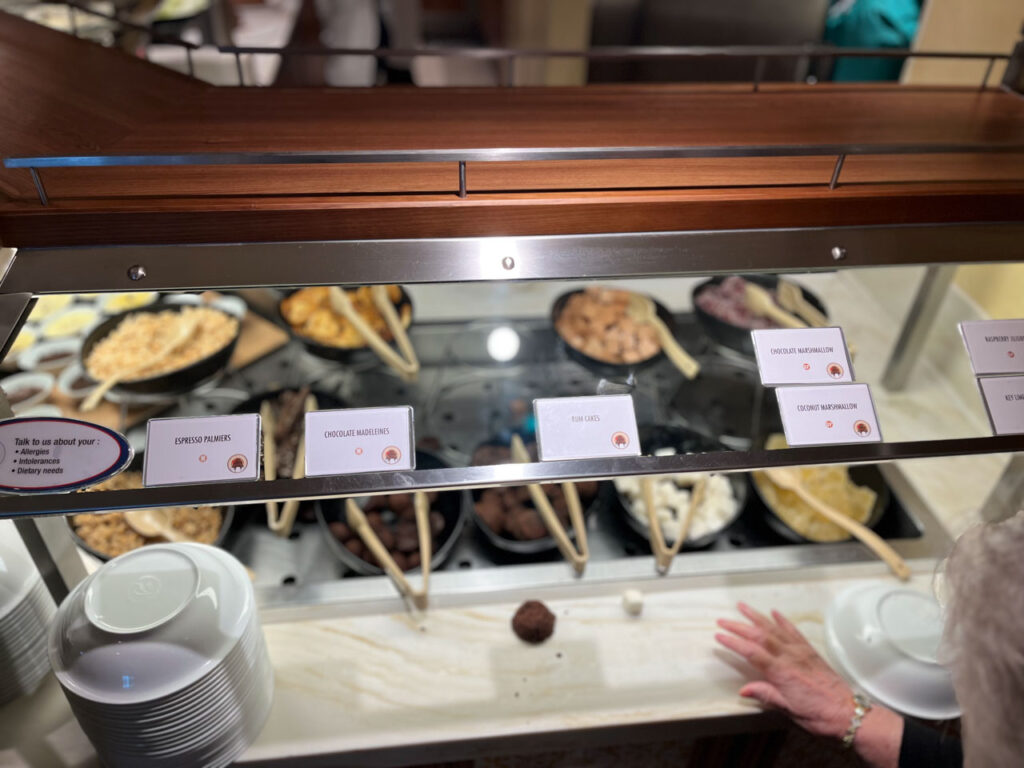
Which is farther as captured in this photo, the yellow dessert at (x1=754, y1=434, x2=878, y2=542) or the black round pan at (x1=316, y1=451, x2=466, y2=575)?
the yellow dessert at (x1=754, y1=434, x2=878, y2=542)

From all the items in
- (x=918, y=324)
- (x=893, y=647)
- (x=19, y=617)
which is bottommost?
(x=893, y=647)

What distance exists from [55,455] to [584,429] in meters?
0.66

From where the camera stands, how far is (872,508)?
153 cm

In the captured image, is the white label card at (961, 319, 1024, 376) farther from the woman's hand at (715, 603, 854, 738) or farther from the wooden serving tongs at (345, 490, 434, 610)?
the wooden serving tongs at (345, 490, 434, 610)

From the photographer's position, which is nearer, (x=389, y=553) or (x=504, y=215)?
(x=504, y=215)

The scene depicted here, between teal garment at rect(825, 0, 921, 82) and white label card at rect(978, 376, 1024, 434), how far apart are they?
2.42m

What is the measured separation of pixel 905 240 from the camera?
0.98m

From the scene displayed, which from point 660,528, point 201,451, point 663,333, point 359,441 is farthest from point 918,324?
point 201,451

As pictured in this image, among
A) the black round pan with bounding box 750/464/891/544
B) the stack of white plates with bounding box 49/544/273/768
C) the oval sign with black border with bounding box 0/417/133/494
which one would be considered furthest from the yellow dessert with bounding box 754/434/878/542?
the oval sign with black border with bounding box 0/417/133/494

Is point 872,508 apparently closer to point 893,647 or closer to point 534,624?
point 893,647

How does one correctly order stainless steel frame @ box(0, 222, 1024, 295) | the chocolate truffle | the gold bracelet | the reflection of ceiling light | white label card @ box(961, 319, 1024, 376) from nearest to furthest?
stainless steel frame @ box(0, 222, 1024, 295) → white label card @ box(961, 319, 1024, 376) → the gold bracelet → the chocolate truffle → the reflection of ceiling light

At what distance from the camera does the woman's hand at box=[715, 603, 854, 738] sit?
3.83 ft

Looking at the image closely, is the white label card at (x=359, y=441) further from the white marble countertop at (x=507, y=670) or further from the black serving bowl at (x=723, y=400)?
the black serving bowl at (x=723, y=400)

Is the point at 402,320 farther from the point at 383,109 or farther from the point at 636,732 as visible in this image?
the point at 636,732
